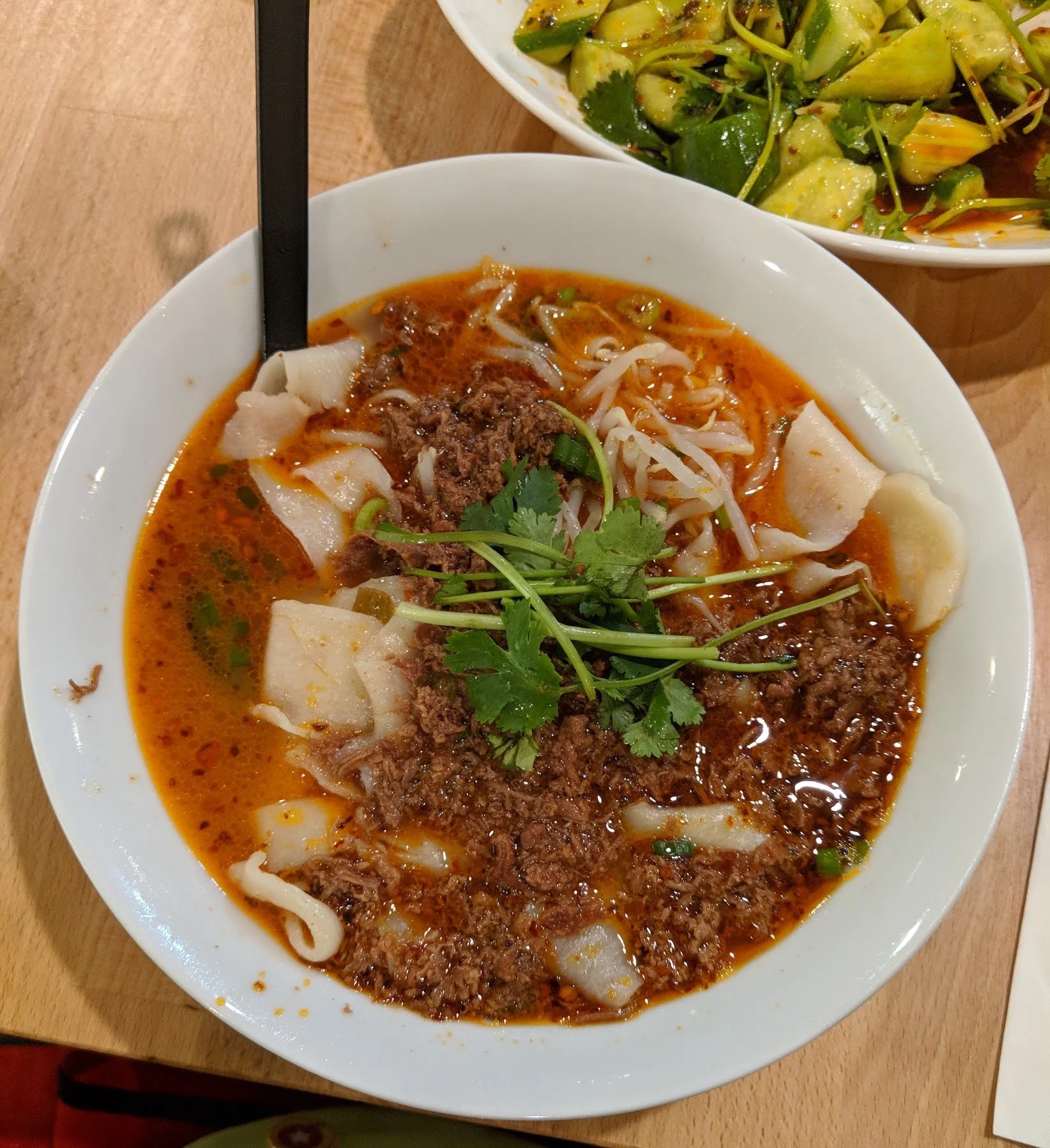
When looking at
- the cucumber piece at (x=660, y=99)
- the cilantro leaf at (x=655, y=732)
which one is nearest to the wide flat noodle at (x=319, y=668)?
the cilantro leaf at (x=655, y=732)

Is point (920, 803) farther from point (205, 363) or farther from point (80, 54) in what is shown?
point (80, 54)

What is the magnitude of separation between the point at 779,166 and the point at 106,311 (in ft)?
6.21

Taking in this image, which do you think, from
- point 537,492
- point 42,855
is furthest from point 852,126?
point 42,855

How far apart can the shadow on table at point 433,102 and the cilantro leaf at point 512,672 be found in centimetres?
145

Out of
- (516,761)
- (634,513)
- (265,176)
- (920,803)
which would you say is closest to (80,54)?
(265,176)

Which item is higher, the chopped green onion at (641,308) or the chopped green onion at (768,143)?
the chopped green onion at (768,143)

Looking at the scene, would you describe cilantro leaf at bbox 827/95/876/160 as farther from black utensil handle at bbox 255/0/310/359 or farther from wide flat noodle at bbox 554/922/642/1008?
wide flat noodle at bbox 554/922/642/1008

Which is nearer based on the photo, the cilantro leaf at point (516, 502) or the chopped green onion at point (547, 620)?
the chopped green onion at point (547, 620)

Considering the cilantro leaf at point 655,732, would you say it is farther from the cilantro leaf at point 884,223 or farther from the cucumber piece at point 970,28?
the cucumber piece at point 970,28

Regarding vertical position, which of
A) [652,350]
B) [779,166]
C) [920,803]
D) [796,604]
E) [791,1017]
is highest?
[779,166]

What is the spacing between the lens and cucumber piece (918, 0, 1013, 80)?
244 cm

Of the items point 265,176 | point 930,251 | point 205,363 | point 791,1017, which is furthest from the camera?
point 930,251

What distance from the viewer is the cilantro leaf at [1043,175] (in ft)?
7.84

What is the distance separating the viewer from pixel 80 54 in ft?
8.06
